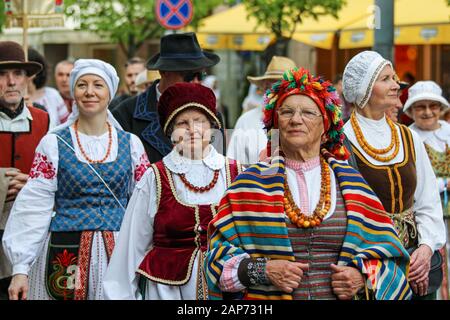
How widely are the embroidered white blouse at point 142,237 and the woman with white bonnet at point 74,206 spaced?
741 mm

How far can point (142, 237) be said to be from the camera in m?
6.19

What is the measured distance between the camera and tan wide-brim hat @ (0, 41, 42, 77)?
8523mm

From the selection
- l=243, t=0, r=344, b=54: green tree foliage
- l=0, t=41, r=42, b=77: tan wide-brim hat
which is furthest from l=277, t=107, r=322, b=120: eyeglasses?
l=243, t=0, r=344, b=54: green tree foliage

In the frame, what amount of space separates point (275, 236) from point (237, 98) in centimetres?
2301

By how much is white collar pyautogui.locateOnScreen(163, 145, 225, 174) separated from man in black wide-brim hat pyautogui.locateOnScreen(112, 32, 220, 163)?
1525 millimetres

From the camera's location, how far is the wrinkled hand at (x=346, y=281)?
504cm

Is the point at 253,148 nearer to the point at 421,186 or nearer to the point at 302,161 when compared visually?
the point at 421,186

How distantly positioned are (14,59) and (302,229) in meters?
4.15

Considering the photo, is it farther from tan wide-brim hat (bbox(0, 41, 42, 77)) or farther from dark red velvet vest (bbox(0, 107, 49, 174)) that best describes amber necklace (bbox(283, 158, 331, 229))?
tan wide-brim hat (bbox(0, 41, 42, 77))

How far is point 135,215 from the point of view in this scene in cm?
616

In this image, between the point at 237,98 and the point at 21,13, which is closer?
the point at 21,13

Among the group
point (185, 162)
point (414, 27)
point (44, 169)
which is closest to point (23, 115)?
point (44, 169)
